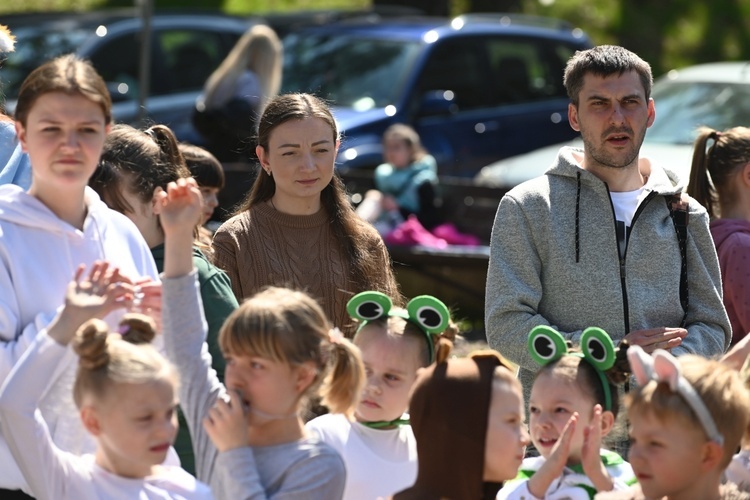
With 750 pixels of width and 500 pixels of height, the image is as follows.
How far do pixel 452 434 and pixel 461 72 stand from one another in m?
8.62

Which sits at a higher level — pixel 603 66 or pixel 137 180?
pixel 603 66

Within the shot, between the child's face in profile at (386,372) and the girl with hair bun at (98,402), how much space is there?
33.2 inches

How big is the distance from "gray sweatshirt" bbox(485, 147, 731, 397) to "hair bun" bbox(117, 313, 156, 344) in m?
1.40

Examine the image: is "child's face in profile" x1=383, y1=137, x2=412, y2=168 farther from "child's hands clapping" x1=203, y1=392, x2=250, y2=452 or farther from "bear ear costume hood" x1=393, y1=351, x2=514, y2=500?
"child's hands clapping" x1=203, y1=392, x2=250, y2=452

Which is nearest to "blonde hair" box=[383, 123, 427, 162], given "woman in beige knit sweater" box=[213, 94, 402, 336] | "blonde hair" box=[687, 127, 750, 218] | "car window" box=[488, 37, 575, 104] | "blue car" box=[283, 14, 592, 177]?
"blue car" box=[283, 14, 592, 177]

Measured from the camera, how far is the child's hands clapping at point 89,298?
307 cm

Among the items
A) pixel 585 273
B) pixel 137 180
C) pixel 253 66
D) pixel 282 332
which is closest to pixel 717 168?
pixel 585 273

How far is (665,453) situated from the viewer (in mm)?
3176

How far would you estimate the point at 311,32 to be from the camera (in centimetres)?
1177

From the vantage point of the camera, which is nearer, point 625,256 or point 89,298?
point 89,298

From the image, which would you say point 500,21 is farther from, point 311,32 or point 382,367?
point 382,367

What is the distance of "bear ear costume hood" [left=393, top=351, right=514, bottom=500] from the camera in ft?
10.3

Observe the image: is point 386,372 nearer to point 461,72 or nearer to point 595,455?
point 595,455

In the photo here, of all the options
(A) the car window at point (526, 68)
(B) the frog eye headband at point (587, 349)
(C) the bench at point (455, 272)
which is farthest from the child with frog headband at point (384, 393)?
(A) the car window at point (526, 68)
